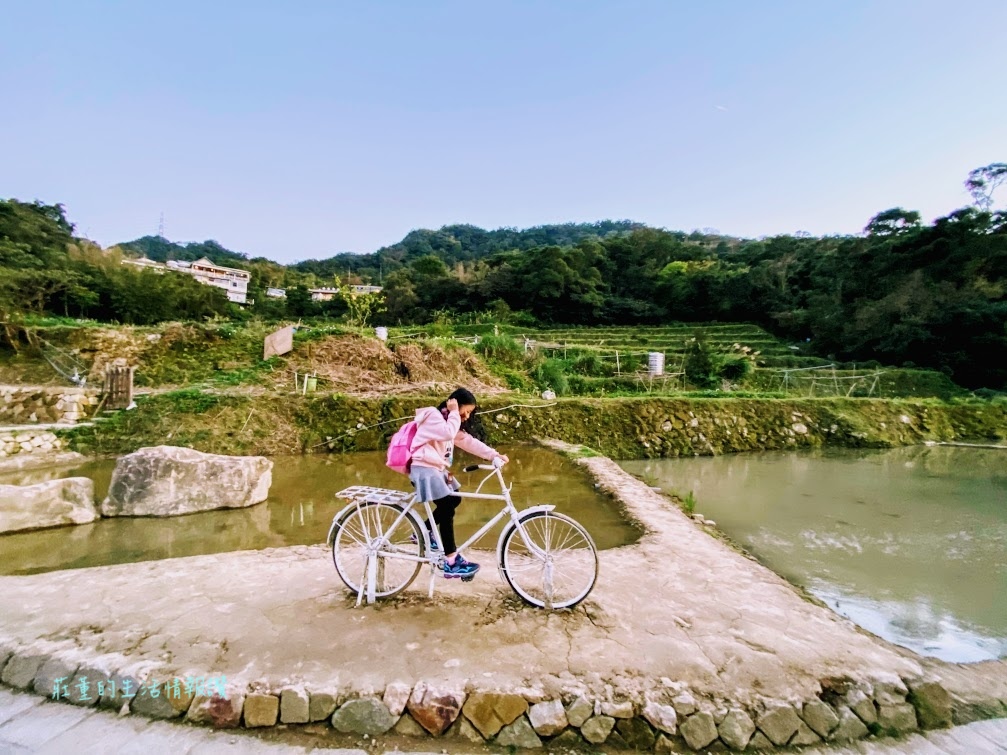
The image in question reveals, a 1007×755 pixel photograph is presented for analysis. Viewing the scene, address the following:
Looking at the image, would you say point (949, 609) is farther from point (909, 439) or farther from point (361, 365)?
point (361, 365)

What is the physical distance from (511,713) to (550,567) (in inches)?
42.1

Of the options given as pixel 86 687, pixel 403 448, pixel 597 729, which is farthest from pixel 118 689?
pixel 597 729

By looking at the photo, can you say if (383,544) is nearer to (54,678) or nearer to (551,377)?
(54,678)

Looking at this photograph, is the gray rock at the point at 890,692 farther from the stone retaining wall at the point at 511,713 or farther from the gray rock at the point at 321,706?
the gray rock at the point at 321,706

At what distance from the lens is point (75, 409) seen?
10.2 metres

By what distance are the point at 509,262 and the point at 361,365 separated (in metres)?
31.7

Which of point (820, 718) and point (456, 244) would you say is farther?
point (456, 244)

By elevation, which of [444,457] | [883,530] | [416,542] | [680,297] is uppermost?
[680,297]

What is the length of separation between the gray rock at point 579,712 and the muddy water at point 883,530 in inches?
113

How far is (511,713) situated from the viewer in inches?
96.8

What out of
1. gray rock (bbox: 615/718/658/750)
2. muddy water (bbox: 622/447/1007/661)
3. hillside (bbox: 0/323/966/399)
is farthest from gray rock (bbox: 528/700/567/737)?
hillside (bbox: 0/323/966/399)

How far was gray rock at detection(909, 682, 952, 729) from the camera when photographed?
2660mm

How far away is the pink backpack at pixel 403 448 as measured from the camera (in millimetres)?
3477

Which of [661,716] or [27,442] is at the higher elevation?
[27,442]
